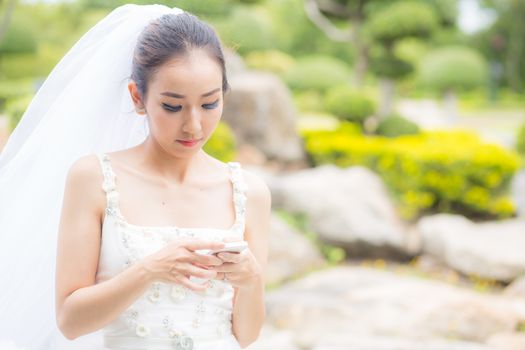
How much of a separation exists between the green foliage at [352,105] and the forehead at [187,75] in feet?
33.3

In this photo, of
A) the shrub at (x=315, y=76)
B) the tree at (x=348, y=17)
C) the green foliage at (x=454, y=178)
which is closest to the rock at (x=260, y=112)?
the green foliage at (x=454, y=178)

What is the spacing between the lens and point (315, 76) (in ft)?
52.2

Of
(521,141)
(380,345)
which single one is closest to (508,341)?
(380,345)

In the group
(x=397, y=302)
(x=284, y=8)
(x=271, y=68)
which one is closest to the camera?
(x=397, y=302)

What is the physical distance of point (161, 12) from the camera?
195 centimetres

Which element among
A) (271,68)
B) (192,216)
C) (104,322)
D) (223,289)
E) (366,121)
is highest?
(271,68)

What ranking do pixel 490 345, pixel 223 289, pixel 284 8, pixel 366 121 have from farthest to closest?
pixel 284 8 → pixel 366 121 → pixel 490 345 → pixel 223 289

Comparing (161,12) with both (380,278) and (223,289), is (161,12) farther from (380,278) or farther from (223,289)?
(380,278)

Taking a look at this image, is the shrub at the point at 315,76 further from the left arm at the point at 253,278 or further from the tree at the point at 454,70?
the left arm at the point at 253,278

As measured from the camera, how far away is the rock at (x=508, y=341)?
15.6 feet

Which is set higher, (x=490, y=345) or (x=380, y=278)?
(x=380, y=278)

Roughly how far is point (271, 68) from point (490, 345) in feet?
31.1

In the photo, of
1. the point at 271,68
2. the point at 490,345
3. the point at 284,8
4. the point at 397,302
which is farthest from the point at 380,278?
the point at 284,8

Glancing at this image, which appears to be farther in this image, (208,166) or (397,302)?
(397,302)
